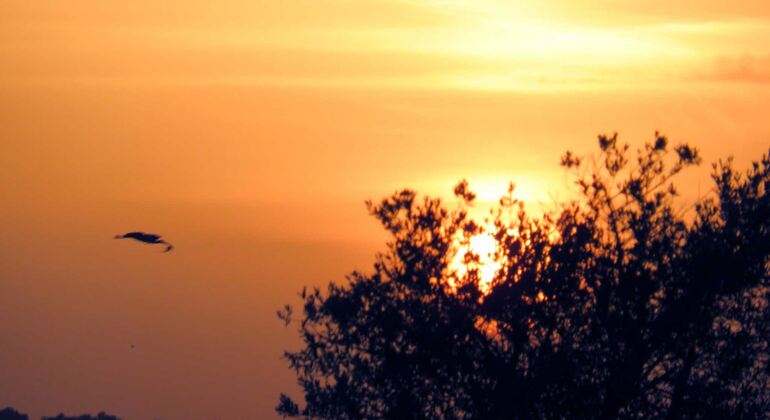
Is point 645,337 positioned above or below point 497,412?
above

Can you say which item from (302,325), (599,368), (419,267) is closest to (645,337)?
(599,368)

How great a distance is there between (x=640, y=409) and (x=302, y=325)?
7.12 meters

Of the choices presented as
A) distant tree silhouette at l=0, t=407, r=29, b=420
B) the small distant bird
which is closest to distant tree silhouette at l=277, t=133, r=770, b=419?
the small distant bird

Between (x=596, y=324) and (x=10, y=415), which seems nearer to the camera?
(x=596, y=324)

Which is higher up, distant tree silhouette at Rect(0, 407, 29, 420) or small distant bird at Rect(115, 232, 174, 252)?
distant tree silhouette at Rect(0, 407, 29, 420)

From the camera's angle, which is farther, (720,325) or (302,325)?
(302,325)

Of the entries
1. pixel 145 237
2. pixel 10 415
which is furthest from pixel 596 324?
pixel 10 415

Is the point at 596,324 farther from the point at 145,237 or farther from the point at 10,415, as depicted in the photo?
the point at 10,415

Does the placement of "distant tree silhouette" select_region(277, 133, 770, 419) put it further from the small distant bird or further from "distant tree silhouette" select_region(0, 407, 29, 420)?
"distant tree silhouette" select_region(0, 407, 29, 420)

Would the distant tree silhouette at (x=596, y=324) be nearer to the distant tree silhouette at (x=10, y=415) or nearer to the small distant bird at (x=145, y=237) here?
the small distant bird at (x=145, y=237)

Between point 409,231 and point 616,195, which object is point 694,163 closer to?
point 616,195

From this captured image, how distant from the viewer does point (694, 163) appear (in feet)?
82.9

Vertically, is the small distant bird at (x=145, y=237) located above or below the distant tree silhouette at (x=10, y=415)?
below

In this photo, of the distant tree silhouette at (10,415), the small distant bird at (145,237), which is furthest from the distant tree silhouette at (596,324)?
the distant tree silhouette at (10,415)
